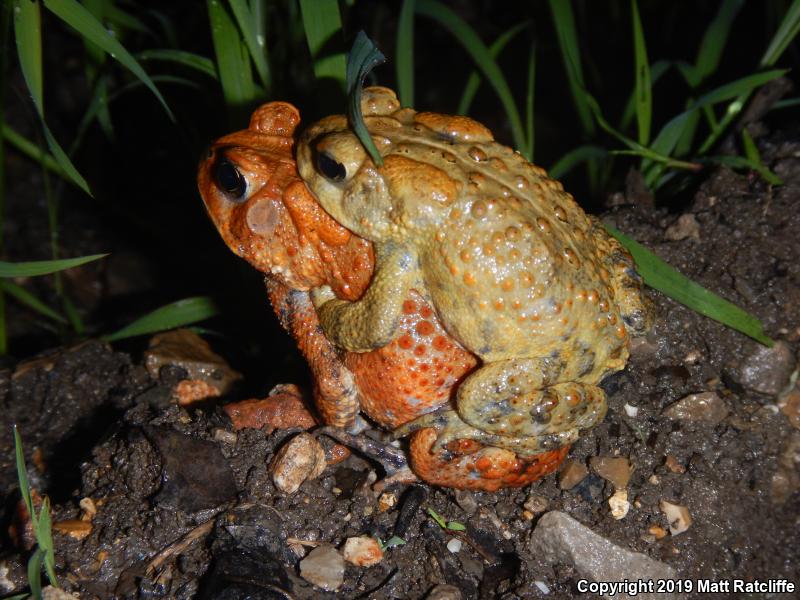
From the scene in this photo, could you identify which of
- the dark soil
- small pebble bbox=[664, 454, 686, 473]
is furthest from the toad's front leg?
small pebble bbox=[664, 454, 686, 473]

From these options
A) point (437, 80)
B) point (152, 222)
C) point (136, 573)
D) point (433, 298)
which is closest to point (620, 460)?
point (433, 298)

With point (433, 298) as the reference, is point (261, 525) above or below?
below

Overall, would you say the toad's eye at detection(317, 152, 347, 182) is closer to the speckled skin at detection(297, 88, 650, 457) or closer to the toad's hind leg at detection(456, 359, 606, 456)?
the speckled skin at detection(297, 88, 650, 457)

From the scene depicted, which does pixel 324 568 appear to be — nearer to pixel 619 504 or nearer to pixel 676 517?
pixel 619 504

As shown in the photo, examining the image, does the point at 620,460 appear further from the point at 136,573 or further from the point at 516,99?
the point at 516,99

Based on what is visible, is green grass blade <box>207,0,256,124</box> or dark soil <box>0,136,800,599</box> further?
green grass blade <box>207,0,256,124</box>
